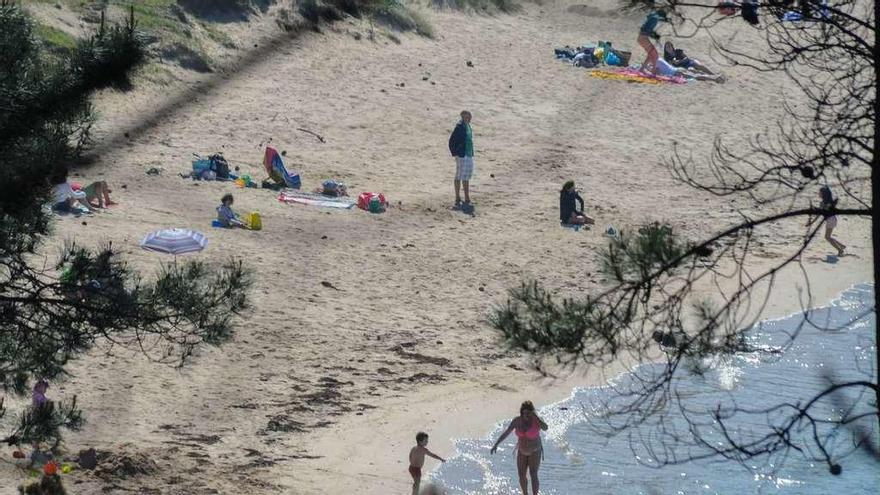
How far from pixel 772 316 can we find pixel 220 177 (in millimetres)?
7040

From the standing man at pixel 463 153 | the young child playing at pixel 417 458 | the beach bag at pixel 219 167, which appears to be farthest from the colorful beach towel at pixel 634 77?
the young child playing at pixel 417 458

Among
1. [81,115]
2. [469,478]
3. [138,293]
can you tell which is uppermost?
[81,115]

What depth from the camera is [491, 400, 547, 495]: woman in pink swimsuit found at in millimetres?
13953

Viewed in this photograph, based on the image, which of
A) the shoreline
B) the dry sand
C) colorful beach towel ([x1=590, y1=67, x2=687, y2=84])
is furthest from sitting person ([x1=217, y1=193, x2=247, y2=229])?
colorful beach towel ([x1=590, y1=67, x2=687, y2=84])

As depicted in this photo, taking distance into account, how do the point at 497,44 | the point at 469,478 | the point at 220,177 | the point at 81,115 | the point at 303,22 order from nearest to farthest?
the point at 81,115, the point at 469,478, the point at 220,177, the point at 303,22, the point at 497,44

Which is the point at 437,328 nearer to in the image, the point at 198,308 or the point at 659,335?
the point at 198,308

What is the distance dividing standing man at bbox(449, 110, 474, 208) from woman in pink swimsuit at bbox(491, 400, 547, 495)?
23.0 feet

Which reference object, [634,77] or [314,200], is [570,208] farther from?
[634,77]

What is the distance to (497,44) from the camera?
95.8 ft

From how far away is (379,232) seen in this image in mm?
19578

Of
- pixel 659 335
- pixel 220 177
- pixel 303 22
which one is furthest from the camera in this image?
pixel 303 22

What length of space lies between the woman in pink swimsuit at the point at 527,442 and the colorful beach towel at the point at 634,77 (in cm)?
1519

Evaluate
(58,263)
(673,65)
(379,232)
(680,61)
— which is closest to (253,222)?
(379,232)

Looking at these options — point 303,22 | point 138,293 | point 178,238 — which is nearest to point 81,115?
point 138,293
